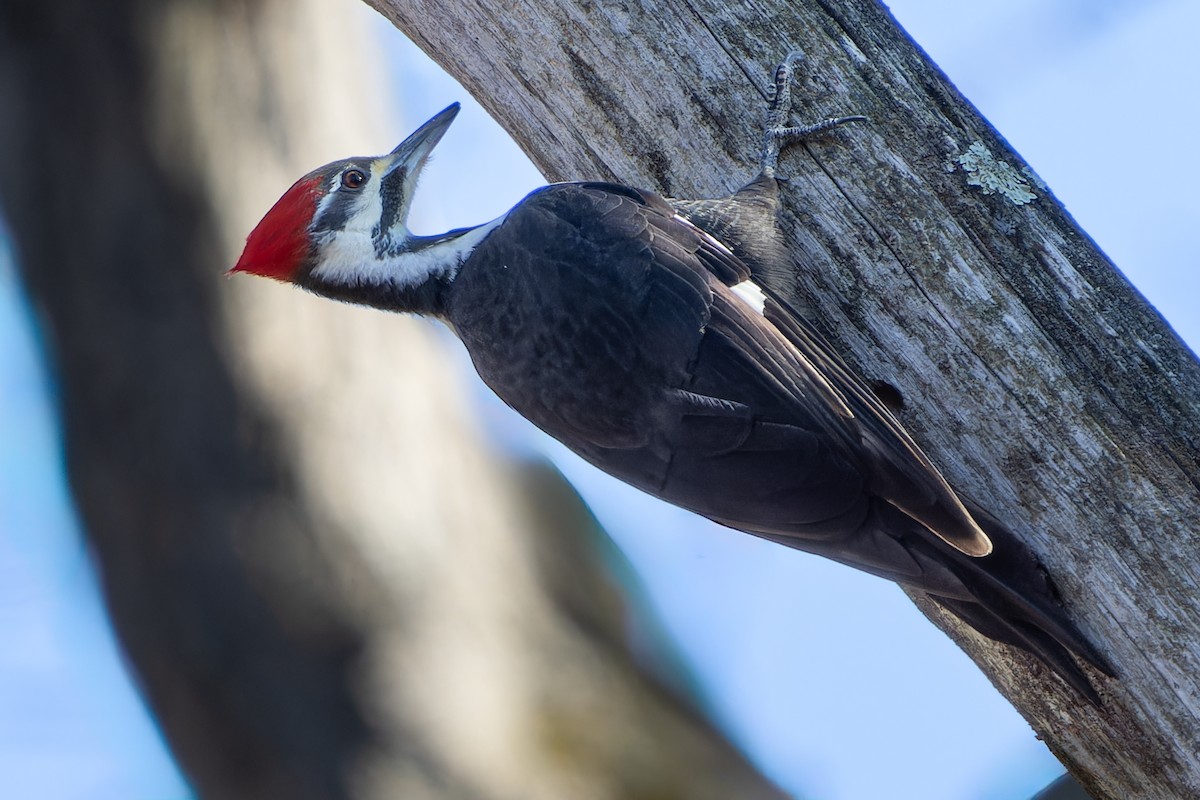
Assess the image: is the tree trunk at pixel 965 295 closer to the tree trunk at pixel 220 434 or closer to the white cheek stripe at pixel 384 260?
the white cheek stripe at pixel 384 260

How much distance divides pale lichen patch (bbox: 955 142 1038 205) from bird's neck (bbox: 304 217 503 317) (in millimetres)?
1252

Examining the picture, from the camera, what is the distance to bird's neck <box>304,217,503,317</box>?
2822 mm

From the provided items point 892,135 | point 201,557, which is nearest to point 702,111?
point 892,135

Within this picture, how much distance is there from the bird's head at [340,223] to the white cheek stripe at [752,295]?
1.12 m

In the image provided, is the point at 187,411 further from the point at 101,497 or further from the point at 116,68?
the point at 116,68

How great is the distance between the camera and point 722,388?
224 cm

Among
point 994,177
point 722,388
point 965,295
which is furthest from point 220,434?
point 994,177

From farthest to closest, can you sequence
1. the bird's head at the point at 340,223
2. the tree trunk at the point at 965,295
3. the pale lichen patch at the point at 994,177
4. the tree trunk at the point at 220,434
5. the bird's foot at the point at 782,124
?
the tree trunk at the point at 220,434 → the bird's head at the point at 340,223 → the bird's foot at the point at 782,124 → the pale lichen patch at the point at 994,177 → the tree trunk at the point at 965,295

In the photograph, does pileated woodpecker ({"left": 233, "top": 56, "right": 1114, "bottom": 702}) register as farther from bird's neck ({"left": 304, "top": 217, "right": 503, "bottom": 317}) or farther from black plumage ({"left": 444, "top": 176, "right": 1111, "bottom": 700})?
bird's neck ({"left": 304, "top": 217, "right": 503, "bottom": 317})

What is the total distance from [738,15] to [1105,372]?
1.24 m

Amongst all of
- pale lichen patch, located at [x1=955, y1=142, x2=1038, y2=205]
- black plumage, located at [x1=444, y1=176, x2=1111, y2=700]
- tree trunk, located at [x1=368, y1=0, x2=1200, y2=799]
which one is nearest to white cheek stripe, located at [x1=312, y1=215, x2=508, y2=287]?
black plumage, located at [x1=444, y1=176, x2=1111, y2=700]

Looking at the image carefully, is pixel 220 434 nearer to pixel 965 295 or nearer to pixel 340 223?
pixel 340 223

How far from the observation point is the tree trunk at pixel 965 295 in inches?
80.7

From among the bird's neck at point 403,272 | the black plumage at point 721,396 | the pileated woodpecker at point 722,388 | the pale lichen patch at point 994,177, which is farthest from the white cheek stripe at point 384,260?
the pale lichen patch at point 994,177
